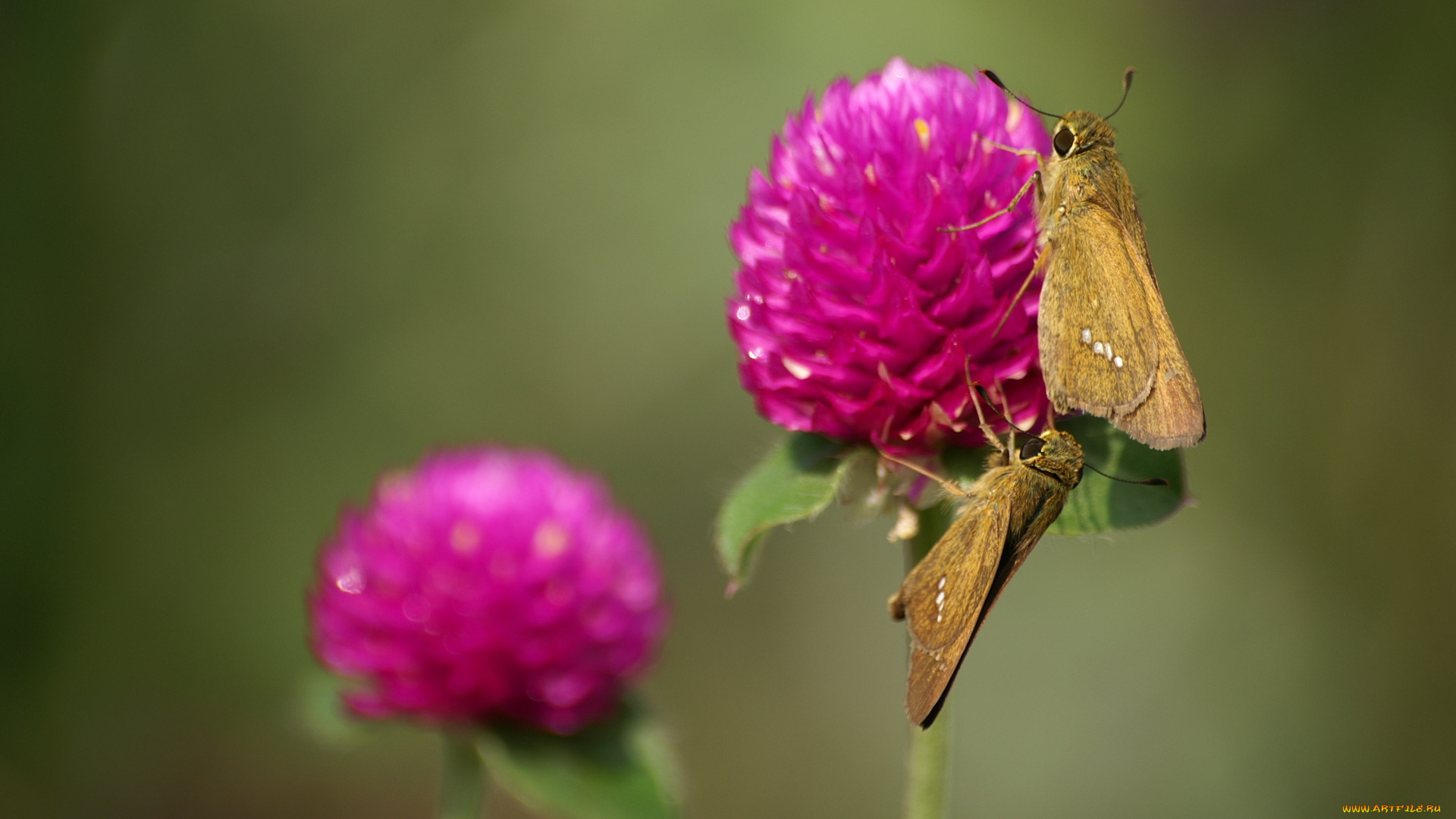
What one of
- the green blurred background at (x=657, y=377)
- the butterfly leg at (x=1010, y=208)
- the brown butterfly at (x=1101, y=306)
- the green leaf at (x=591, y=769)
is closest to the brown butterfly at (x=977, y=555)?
the brown butterfly at (x=1101, y=306)

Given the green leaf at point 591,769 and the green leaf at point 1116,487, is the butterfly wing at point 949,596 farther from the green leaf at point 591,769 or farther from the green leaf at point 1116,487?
the green leaf at point 591,769

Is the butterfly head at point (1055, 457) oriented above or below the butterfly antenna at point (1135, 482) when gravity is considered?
above

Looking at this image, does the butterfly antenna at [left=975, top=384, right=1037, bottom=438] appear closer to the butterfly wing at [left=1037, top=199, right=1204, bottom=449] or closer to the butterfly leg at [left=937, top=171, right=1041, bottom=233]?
the butterfly wing at [left=1037, top=199, right=1204, bottom=449]

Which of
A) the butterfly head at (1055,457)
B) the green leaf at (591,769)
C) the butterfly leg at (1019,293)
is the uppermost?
the butterfly leg at (1019,293)

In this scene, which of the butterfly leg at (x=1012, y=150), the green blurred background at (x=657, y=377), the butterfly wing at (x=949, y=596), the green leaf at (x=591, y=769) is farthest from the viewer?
the green blurred background at (x=657, y=377)

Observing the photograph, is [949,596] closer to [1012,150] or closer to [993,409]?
[993,409]

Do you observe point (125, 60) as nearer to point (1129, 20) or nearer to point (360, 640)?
point (360, 640)

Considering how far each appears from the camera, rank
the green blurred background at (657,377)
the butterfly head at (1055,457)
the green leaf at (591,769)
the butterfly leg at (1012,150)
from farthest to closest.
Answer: the green blurred background at (657,377) < the green leaf at (591,769) < the butterfly leg at (1012,150) < the butterfly head at (1055,457)
